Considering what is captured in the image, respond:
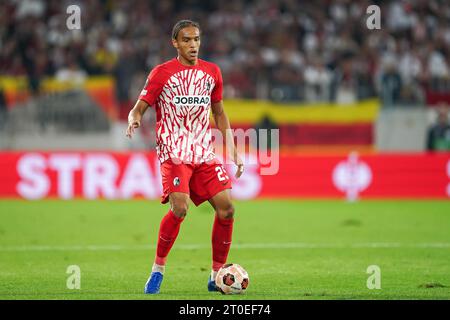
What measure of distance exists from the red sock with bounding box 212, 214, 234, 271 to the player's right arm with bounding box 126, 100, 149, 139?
1160 millimetres

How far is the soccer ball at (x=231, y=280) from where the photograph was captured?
313 inches

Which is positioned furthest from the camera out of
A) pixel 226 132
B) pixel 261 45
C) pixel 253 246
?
pixel 261 45

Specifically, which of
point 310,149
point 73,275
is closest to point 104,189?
point 310,149

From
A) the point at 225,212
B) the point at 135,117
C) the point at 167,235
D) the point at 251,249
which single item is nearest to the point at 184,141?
the point at 135,117

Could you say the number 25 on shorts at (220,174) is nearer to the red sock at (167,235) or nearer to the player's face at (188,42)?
the red sock at (167,235)

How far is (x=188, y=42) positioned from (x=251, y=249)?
165 inches

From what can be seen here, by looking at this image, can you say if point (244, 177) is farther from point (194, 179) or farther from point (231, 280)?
point (231, 280)

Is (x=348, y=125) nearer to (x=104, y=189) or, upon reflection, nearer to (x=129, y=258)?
(x=104, y=189)

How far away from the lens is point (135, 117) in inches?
310

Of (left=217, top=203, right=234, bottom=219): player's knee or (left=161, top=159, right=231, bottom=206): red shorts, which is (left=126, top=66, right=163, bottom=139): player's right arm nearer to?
(left=161, top=159, right=231, bottom=206): red shorts

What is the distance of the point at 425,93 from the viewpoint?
20688 millimetres

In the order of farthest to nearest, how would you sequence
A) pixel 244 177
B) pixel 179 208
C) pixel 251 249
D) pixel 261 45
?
pixel 261 45
pixel 244 177
pixel 251 249
pixel 179 208

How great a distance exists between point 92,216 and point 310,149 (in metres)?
6.60

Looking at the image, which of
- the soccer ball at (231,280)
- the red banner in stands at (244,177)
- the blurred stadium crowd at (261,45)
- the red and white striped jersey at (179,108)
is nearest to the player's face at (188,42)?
the red and white striped jersey at (179,108)
